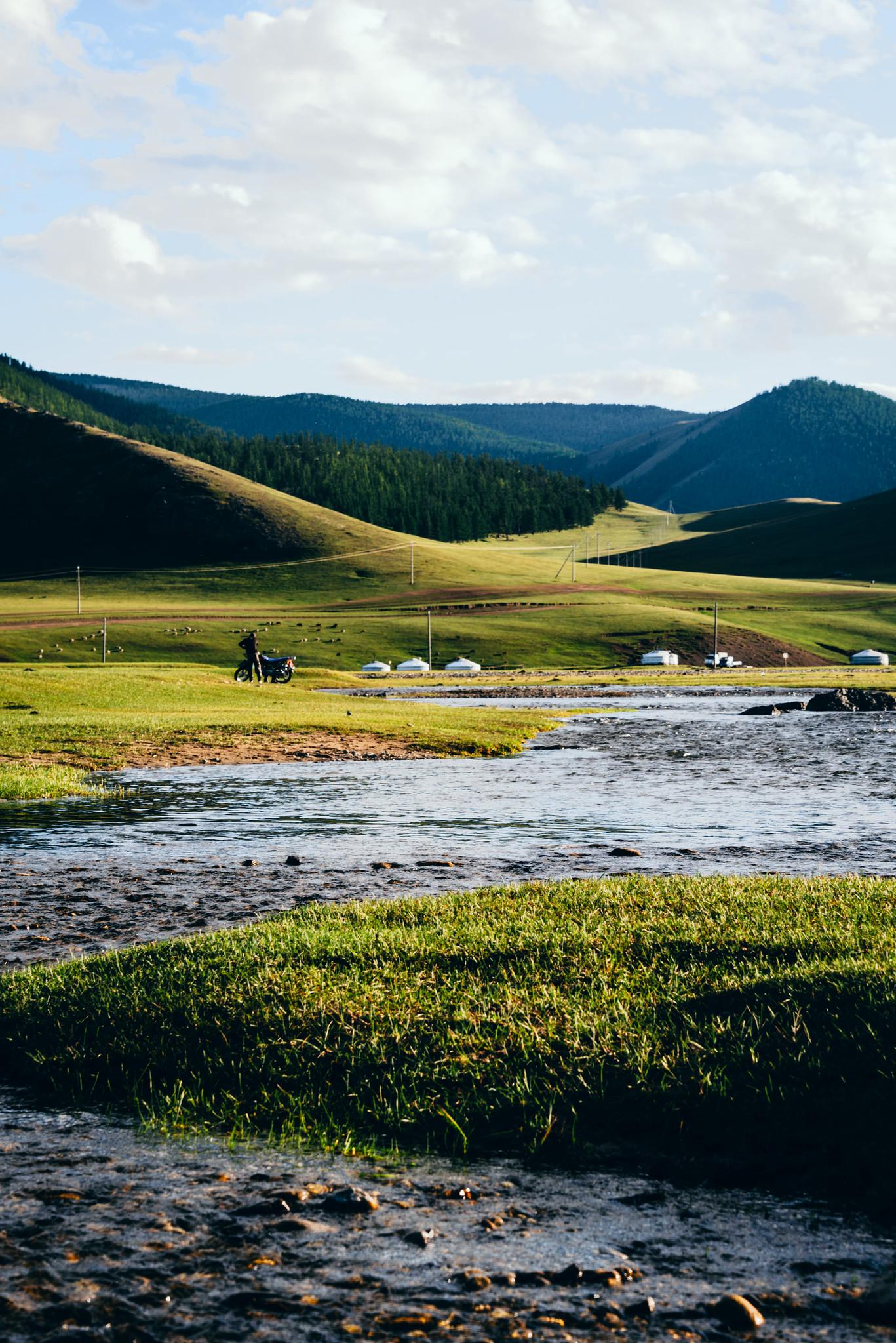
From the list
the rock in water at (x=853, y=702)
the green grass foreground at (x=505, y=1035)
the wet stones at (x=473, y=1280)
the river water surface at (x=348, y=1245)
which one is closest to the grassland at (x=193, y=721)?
the rock in water at (x=853, y=702)

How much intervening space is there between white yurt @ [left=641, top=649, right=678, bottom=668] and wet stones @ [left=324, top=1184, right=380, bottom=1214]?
12960 centimetres

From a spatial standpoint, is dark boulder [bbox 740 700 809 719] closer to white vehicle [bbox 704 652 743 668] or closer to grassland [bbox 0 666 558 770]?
grassland [bbox 0 666 558 770]

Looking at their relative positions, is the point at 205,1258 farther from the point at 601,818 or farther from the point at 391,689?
the point at 391,689

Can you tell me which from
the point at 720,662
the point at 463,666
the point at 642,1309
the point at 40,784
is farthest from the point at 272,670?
the point at 642,1309

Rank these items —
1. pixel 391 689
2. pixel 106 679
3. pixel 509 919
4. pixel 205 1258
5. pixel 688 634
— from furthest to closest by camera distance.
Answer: pixel 688 634 < pixel 391 689 < pixel 106 679 < pixel 509 919 < pixel 205 1258

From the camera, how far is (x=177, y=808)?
23.4 m

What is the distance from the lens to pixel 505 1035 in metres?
8.37

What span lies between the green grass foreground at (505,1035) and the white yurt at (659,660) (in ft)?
411

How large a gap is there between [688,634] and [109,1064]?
151m

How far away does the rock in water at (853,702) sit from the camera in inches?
2436

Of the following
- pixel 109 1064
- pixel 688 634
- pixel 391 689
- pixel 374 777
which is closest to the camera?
pixel 109 1064

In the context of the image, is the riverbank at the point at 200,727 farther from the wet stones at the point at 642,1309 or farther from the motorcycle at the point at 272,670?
the wet stones at the point at 642,1309

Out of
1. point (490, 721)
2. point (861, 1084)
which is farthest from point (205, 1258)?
point (490, 721)

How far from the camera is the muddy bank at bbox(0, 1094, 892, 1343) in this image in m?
5.22
